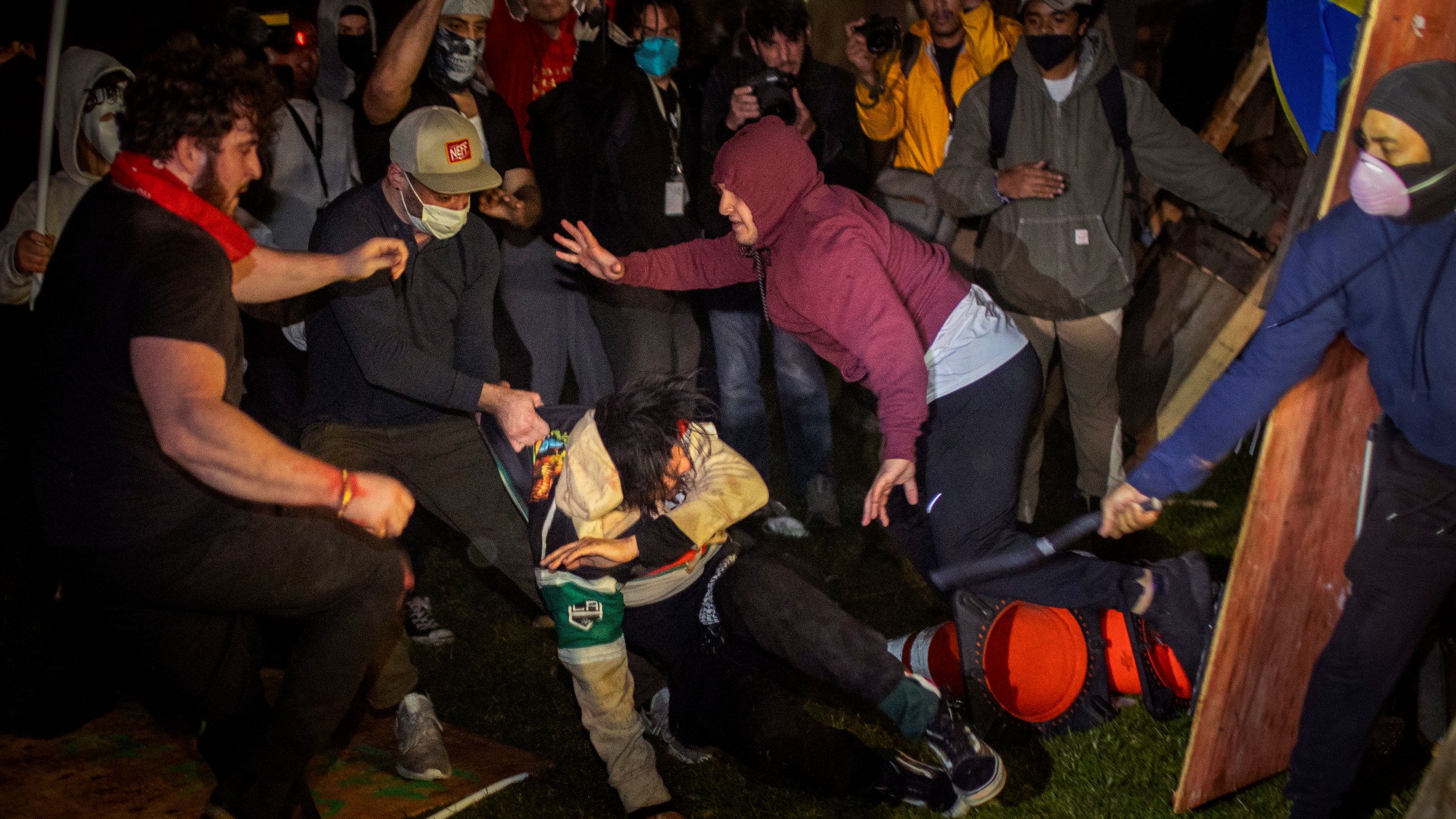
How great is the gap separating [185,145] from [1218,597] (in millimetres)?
3201

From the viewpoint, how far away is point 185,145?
2.55 m

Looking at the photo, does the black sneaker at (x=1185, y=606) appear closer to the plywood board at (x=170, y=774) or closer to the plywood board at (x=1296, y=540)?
the plywood board at (x=1296, y=540)

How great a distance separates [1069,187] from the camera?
14.7 ft

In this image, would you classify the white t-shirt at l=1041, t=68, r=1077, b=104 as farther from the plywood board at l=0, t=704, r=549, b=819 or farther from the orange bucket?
the plywood board at l=0, t=704, r=549, b=819

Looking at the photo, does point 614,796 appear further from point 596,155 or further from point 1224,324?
point 1224,324

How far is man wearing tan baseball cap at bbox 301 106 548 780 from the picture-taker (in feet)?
11.7

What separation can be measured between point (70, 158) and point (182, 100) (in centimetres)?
183

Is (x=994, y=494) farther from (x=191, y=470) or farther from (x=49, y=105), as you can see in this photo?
(x=49, y=105)

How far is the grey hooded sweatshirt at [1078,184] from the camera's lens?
4.42m

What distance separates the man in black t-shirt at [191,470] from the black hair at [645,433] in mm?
589

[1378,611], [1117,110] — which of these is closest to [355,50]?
[1117,110]

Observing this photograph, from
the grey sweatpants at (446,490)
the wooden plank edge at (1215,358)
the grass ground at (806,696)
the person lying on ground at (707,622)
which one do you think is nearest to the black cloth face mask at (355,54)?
the grey sweatpants at (446,490)

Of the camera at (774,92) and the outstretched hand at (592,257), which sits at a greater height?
the camera at (774,92)

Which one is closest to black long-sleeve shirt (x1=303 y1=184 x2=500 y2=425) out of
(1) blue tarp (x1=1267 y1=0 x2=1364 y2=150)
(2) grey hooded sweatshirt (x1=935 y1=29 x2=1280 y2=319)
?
(2) grey hooded sweatshirt (x1=935 y1=29 x2=1280 y2=319)
